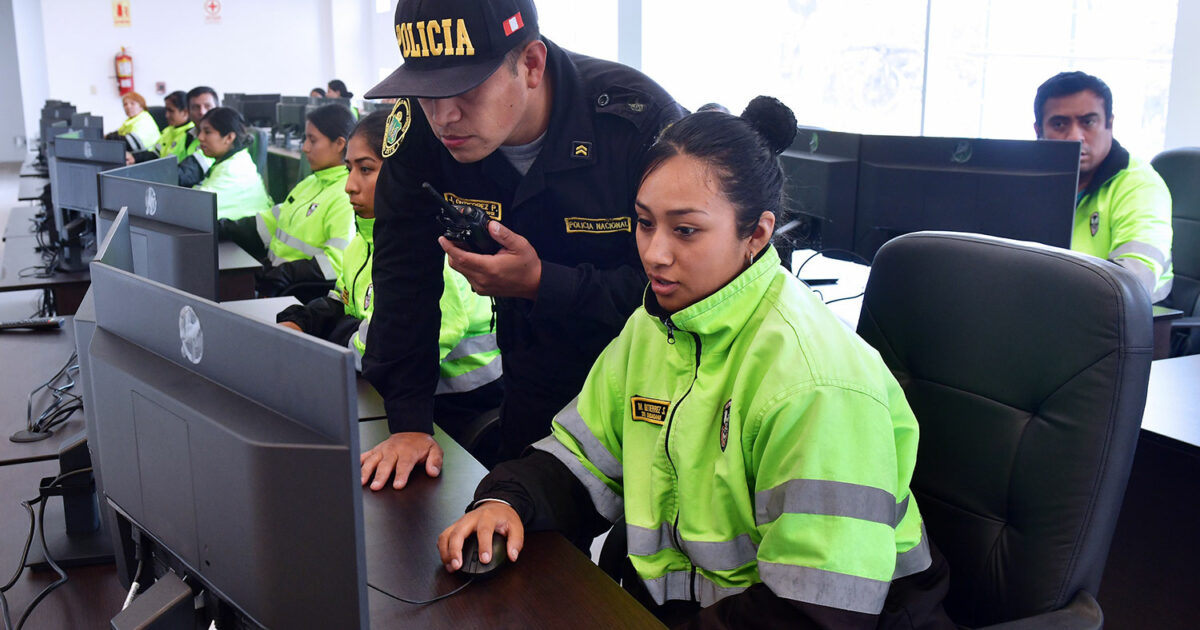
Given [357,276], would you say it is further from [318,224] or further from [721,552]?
[721,552]

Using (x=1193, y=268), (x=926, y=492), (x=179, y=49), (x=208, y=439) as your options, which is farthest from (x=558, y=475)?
(x=179, y=49)

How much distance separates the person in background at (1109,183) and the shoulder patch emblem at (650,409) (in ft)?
6.29

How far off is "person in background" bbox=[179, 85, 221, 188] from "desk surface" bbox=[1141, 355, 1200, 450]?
4005mm

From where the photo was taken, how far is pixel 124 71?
11859 millimetres

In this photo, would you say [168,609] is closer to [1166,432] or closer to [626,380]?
[626,380]

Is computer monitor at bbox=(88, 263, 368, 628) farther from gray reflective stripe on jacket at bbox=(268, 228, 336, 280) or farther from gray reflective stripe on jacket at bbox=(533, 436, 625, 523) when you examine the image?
gray reflective stripe on jacket at bbox=(268, 228, 336, 280)

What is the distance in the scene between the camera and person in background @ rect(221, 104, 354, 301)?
3.43m

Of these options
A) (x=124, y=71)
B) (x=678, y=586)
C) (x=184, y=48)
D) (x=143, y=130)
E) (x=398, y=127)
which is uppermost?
(x=184, y=48)

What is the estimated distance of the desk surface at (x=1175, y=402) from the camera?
1486mm

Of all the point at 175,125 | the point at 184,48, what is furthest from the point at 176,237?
the point at 184,48

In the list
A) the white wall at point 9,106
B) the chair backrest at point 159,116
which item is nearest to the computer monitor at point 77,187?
the chair backrest at point 159,116

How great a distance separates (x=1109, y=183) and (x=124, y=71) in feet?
39.5

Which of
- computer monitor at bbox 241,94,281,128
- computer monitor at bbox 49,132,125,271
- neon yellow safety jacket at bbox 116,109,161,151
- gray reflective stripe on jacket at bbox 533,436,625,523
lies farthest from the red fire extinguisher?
gray reflective stripe on jacket at bbox 533,436,625,523

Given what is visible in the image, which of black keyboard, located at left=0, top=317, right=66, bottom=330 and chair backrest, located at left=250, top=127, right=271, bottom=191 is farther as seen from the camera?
chair backrest, located at left=250, top=127, right=271, bottom=191
